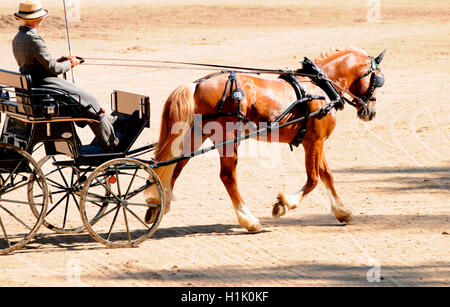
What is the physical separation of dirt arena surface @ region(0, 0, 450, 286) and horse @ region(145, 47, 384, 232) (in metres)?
0.34

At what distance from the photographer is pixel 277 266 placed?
7.29 meters

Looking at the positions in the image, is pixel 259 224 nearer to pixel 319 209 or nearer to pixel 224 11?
pixel 319 209

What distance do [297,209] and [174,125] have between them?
2207 millimetres

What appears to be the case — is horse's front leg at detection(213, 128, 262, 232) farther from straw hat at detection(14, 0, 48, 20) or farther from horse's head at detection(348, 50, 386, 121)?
straw hat at detection(14, 0, 48, 20)

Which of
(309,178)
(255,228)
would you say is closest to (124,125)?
(255,228)

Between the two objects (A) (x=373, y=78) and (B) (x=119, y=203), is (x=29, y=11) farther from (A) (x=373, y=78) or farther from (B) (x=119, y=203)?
(A) (x=373, y=78)

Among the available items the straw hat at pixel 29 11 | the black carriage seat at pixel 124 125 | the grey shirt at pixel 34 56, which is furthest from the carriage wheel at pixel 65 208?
the straw hat at pixel 29 11

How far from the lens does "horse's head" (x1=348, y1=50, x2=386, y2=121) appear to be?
9.01m

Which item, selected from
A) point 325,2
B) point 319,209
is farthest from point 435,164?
point 325,2

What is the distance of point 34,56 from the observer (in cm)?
723

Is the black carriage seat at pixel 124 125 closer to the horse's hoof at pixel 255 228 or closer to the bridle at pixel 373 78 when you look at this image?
the horse's hoof at pixel 255 228

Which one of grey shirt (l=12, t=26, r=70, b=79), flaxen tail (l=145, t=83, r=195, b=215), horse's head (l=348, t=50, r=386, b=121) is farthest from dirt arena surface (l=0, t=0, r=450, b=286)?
Result: grey shirt (l=12, t=26, r=70, b=79)

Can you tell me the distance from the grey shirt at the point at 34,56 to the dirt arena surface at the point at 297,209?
5.97 ft

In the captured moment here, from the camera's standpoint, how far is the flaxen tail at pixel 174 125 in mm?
7938
